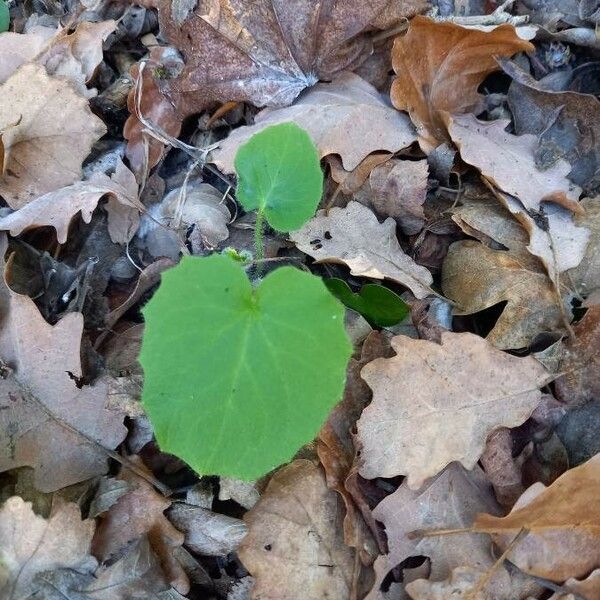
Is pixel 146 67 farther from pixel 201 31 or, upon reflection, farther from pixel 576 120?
pixel 576 120

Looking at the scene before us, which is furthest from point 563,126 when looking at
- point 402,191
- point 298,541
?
point 298,541

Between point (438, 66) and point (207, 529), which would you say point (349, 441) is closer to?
point (207, 529)

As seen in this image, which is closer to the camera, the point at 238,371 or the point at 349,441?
the point at 238,371

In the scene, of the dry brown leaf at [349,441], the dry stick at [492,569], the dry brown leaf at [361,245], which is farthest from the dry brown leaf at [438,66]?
the dry stick at [492,569]

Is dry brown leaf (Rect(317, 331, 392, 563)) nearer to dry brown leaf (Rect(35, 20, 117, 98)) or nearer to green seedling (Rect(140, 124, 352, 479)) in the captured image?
green seedling (Rect(140, 124, 352, 479))

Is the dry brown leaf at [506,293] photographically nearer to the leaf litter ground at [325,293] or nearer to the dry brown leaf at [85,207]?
the leaf litter ground at [325,293]

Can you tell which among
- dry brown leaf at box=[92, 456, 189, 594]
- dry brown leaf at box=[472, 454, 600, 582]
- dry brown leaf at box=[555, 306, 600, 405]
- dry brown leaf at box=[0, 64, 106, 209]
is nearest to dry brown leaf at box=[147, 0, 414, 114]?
dry brown leaf at box=[0, 64, 106, 209]
